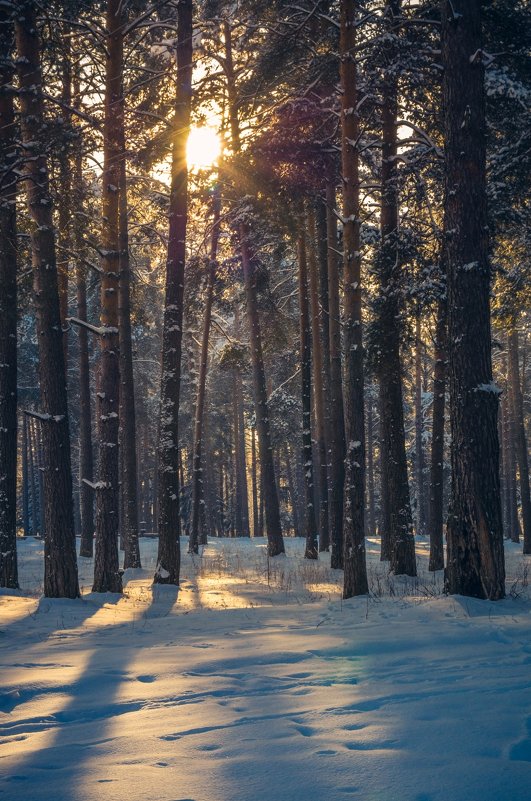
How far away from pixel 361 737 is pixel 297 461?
4244 cm

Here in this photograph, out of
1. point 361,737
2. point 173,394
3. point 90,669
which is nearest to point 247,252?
point 173,394

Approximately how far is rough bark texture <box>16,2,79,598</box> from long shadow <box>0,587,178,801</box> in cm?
411

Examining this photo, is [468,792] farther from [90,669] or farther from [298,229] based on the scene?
[298,229]

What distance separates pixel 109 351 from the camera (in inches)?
416

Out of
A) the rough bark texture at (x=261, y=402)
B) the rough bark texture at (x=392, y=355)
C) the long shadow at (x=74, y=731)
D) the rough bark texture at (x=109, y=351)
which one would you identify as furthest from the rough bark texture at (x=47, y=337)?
the rough bark texture at (x=261, y=402)

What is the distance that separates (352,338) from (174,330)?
333cm

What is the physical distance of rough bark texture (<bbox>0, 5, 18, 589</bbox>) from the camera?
37.2 feet

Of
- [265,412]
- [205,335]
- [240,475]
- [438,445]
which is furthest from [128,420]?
[240,475]

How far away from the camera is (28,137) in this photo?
9.41 m

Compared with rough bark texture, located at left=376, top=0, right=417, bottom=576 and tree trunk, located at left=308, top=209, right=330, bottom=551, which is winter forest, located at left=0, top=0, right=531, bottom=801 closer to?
rough bark texture, located at left=376, top=0, right=417, bottom=576

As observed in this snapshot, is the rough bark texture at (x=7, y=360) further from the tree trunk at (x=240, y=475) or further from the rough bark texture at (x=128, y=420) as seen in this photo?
the tree trunk at (x=240, y=475)

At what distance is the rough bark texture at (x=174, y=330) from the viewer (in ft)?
34.6

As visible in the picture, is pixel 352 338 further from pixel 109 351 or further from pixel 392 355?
pixel 109 351

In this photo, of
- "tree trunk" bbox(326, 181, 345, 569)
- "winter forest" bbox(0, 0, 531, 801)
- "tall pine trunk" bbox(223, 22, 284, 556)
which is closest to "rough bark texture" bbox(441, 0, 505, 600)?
"winter forest" bbox(0, 0, 531, 801)
